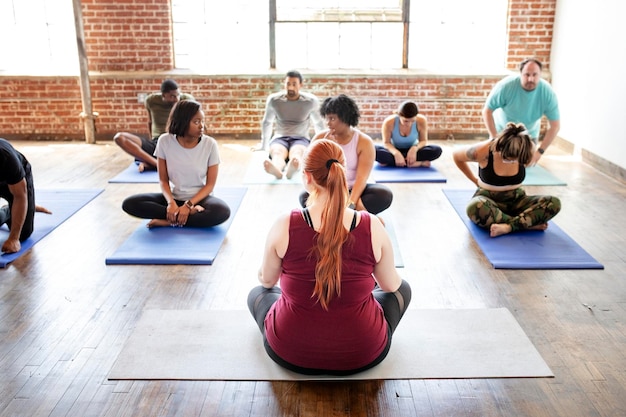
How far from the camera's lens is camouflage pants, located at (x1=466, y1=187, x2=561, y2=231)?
13.7 ft

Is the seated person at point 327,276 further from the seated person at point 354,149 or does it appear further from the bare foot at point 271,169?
the bare foot at point 271,169

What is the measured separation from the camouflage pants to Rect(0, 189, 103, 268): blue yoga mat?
2.82m

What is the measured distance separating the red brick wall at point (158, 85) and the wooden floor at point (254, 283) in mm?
2193

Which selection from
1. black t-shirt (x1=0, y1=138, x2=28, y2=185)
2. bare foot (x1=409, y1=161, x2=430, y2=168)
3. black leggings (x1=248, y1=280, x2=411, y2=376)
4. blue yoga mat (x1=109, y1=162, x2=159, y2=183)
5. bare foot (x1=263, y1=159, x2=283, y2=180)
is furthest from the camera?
bare foot (x1=409, y1=161, x2=430, y2=168)

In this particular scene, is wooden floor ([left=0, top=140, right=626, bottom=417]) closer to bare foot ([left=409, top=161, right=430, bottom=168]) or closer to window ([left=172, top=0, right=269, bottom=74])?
bare foot ([left=409, top=161, right=430, bottom=168])

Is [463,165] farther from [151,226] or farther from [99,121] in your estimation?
[99,121]

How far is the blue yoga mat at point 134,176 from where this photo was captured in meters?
5.68

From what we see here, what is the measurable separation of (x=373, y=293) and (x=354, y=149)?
182cm

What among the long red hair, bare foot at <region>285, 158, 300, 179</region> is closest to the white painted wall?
bare foot at <region>285, 158, 300, 179</region>

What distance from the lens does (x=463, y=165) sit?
4496mm

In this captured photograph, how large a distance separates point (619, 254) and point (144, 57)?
5.48 m

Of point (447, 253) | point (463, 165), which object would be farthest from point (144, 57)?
point (447, 253)

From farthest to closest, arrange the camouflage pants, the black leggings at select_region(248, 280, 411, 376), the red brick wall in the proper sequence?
1. the red brick wall
2. the camouflage pants
3. the black leggings at select_region(248, 280, 411, 376)

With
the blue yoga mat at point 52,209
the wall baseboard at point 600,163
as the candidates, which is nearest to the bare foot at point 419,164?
the wall baseboard at point 600,163
